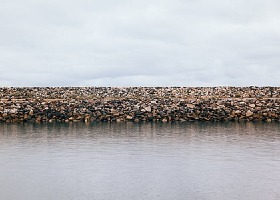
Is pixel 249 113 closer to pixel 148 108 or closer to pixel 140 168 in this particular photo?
pixel 148 108

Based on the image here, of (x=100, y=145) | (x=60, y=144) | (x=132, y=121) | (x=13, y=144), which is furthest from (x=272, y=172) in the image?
(x=132, y=121)

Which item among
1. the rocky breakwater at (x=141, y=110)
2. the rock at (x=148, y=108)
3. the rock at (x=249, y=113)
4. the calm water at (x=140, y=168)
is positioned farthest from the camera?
the rock at (x=148, y=108)

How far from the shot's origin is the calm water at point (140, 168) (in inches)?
475

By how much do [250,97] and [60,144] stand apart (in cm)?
3121

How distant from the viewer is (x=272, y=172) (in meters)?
14.9

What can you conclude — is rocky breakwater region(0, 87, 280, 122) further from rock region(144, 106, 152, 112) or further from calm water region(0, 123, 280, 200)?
calm water region(0, 123, 280, 200)

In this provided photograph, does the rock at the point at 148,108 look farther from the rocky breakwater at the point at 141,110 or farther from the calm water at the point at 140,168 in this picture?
the calm water at the point at 140,168

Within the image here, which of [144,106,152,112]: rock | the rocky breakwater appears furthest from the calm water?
[144,106,152,112]: rock

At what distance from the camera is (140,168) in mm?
15492

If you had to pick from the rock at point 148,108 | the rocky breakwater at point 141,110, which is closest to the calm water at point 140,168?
A: the rocky breakwater at point 141,110

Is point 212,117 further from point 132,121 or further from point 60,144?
point 60,144

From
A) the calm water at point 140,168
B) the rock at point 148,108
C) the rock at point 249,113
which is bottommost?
the calm water at point 140,168

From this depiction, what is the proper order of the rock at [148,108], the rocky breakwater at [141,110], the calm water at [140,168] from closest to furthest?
the calm water at [140,168], the rocky breakwater at [141,110], the rock at [148,108]

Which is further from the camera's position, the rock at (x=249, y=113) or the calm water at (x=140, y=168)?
the rock at (x=249, y=113)
